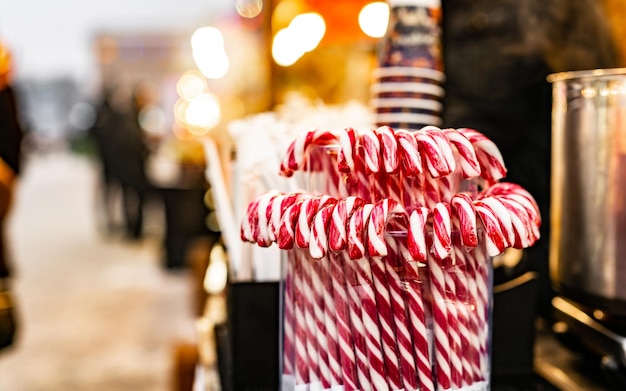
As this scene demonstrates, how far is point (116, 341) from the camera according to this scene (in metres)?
4.27

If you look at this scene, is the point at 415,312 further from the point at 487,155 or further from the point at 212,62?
the point at 212,62

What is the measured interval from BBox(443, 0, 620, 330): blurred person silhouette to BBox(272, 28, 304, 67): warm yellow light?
2.02 metres

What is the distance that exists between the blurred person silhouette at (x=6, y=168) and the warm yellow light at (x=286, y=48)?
1315 millimetres

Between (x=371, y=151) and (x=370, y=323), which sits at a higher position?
(x=371, y=151)

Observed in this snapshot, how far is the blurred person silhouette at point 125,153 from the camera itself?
24.6ft

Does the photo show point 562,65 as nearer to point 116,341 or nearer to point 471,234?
point 471,234

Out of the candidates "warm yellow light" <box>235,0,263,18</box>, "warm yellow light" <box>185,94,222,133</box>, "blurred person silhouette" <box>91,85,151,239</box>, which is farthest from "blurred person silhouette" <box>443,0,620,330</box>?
"blurred person silhouette" <box>91,85,151,239</box>

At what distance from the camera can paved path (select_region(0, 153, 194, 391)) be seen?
368 centimetres

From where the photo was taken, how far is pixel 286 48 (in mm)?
3326

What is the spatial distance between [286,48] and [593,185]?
8.48 feet

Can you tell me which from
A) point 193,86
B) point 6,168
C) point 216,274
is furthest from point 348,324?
point 193,86

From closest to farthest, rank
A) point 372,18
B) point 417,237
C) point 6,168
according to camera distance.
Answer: point 417,237 < point 6,168 < point 372,18

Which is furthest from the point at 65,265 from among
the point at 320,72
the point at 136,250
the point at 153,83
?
the point at 153,83

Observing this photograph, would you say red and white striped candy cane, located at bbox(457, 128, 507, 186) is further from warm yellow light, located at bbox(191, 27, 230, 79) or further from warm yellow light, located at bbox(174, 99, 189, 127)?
warm yellow light, located at bbox(174, 99, 189, 127)
